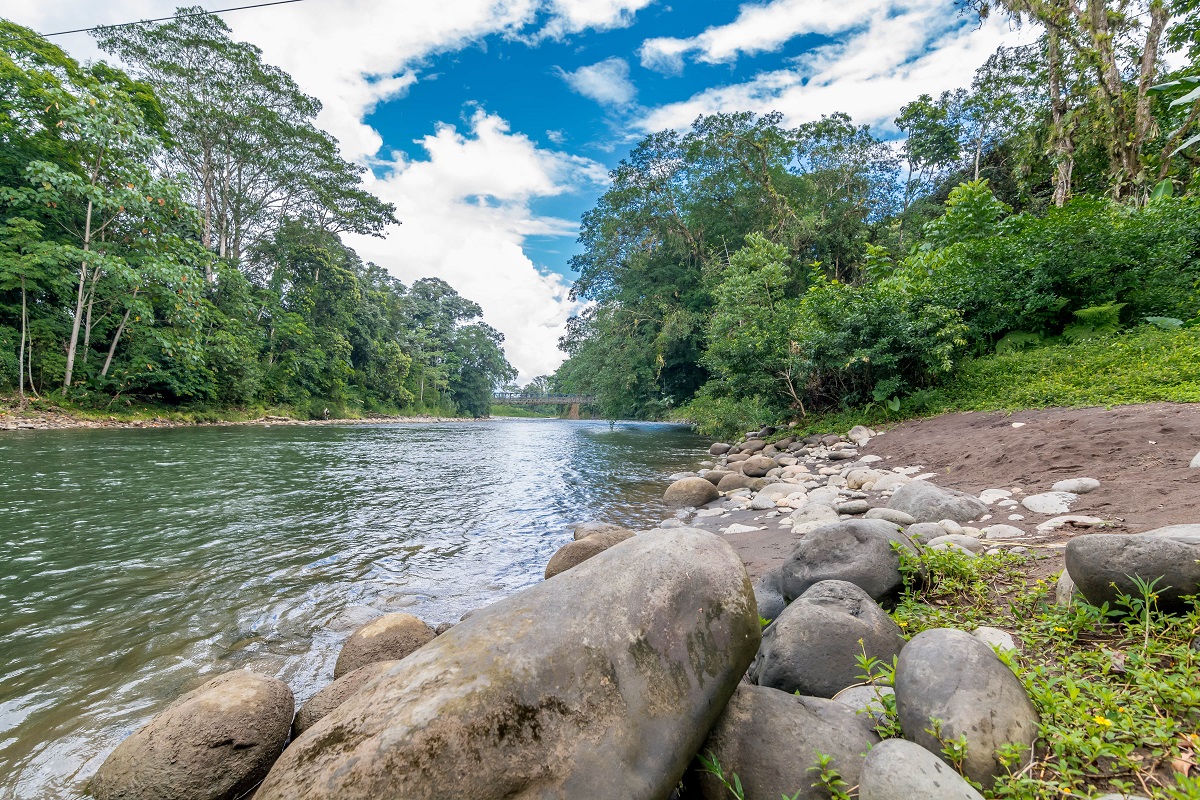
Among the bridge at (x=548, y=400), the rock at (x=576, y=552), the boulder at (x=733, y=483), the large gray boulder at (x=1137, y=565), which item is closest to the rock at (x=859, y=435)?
the boulder at (x=733, y=483)

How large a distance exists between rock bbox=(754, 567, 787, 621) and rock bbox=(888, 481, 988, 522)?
5.59ft

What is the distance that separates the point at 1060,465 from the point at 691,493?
4.43 meters

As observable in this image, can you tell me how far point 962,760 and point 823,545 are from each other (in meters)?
1.67

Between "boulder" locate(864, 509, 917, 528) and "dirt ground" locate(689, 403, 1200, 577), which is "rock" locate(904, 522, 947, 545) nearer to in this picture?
"boulder" locate(864, 509, 917, 528)

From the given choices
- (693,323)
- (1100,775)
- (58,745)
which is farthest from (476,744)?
(693,323)

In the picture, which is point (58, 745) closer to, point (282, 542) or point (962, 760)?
point (282, 542)

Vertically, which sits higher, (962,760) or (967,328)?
(967,328)

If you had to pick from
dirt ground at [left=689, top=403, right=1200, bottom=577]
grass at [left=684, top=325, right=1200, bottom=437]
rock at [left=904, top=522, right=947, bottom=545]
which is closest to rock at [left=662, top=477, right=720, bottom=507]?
dirt ground at [left=689, top=403, right=1200, bottom=577]

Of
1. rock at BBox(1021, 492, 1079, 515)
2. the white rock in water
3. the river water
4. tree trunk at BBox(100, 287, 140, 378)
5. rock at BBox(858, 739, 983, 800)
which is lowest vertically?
the river water

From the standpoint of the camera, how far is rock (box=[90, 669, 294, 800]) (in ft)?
6.61

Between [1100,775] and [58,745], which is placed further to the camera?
[58,745]

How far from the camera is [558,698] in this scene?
1744 mm

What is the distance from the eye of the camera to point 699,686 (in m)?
1.90

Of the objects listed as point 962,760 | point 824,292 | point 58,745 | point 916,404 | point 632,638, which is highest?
point 824,292
